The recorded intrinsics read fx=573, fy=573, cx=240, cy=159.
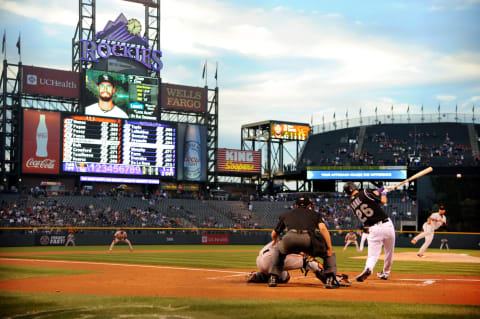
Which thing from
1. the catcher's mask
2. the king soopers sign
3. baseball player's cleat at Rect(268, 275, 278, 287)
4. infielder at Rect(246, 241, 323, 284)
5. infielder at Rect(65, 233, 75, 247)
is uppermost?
the king soopers sign

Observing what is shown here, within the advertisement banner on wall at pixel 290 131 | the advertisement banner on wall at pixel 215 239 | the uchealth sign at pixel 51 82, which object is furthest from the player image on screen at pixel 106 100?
the advertisement banner on wall at pixel 290 131

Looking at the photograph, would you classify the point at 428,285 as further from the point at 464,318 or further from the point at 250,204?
Result: the point at 250,204

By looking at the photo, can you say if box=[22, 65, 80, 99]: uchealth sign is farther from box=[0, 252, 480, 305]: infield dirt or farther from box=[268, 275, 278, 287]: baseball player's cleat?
box=[268, 275, 278, 287]: baseball player's cleat

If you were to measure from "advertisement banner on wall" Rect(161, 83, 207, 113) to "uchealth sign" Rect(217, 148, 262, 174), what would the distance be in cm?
565

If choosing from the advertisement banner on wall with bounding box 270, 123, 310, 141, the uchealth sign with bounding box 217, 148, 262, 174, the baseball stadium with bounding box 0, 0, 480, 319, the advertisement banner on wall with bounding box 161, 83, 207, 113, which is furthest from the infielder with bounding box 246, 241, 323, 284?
the advertisement banner on wall with bounding box 270, 123, 310, 141

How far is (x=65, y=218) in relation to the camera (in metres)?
40.6

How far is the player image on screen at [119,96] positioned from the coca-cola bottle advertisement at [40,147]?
3.60 metres

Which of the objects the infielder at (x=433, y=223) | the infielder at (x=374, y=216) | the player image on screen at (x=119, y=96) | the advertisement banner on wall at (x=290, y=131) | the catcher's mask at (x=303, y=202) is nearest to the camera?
the catcher's mask at (x=303, y=202)

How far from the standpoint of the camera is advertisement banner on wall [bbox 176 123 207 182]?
5150 centimetres

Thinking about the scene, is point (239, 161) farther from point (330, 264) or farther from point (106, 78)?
point (330, 264)

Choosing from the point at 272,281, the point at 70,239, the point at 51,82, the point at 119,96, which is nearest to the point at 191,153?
the point at 119,96

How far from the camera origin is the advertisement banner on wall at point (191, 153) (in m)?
51.5

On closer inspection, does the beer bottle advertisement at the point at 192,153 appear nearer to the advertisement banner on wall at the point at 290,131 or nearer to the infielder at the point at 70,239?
the advertisement banner on wall at the point at 290,131

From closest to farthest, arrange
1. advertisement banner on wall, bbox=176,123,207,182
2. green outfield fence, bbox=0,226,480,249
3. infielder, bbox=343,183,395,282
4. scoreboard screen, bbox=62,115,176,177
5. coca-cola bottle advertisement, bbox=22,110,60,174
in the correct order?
1. infielder, bbox=343,183,395,282
2. green outfield fence, bbox=0,226,480,249
3. coca-cola bottle advertisement, bbox=22,110,60,174
4. scoreboard screen, bbox=62,115,176,177
5. advertisement banner on wall, bbox=176,123,207,182
